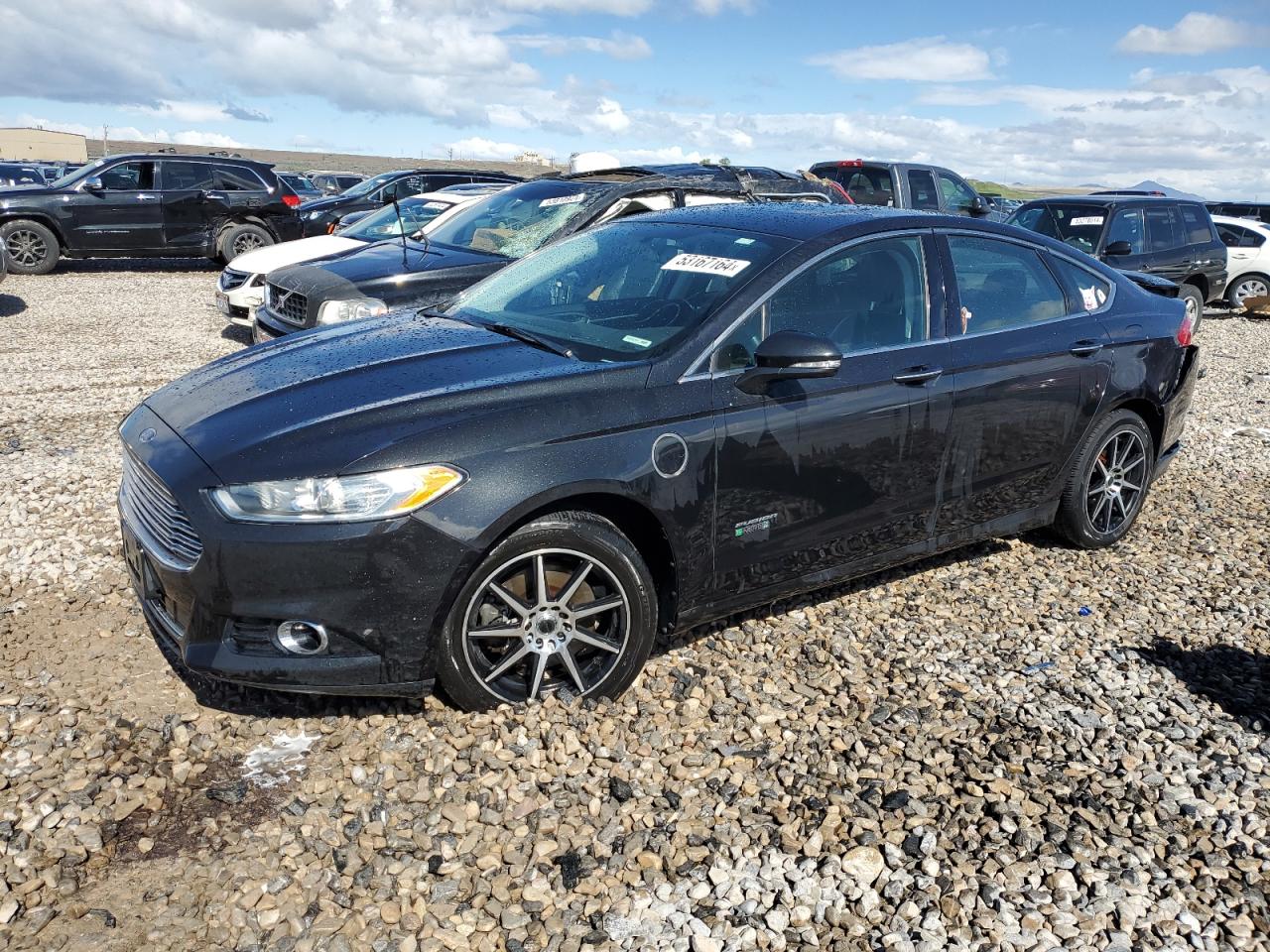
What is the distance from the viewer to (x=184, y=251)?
16.7 meters

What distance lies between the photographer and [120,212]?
52.9ft

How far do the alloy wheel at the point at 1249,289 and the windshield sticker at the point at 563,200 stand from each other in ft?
43.7

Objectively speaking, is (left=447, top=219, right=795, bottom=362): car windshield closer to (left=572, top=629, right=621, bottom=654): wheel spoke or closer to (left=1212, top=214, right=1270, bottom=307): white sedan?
(left=572, top=629, right=621, bottom=654): wheel spoke

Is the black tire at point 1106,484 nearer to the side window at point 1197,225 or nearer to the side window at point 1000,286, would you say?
the side window at point 1000,286

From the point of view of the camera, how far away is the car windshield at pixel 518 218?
827 cm

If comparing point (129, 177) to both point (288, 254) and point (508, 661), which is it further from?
point (508, 661)

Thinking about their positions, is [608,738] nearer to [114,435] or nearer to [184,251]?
[114,435]

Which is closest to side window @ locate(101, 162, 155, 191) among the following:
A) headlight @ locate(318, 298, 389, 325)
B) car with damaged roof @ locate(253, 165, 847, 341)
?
car with damaged roof @ locate(253, 165, 847, 341)

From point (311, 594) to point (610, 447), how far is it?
3.43 feet

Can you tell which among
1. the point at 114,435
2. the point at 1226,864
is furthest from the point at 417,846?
the point at 114,435

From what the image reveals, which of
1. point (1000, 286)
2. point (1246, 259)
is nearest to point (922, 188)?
point (1246, 259)

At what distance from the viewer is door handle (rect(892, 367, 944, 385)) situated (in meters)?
4.21

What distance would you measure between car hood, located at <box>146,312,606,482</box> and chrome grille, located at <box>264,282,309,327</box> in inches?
136

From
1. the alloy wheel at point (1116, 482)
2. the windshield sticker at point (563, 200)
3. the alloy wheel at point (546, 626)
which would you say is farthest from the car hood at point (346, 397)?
the windshield sticker at point (563, 200)
